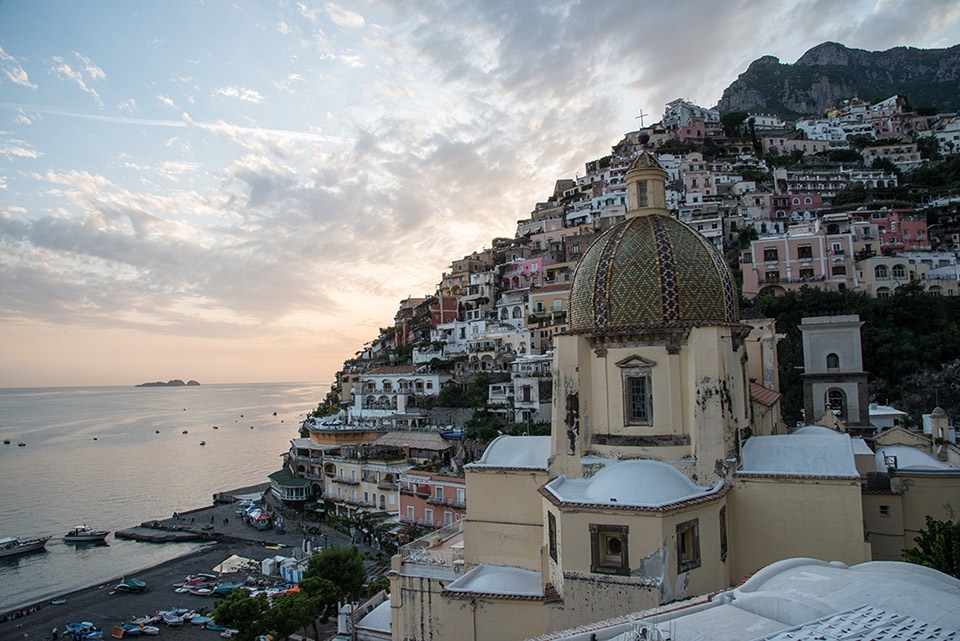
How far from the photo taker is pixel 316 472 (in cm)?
3941

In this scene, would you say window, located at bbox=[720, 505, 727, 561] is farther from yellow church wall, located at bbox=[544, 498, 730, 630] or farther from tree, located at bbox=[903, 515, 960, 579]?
tree, located at bbox=[903, 515, 960, 579]

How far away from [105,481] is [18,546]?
72.9 ft

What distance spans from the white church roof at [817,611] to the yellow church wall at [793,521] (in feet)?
14.4

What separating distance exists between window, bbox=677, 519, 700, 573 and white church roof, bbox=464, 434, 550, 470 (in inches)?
144

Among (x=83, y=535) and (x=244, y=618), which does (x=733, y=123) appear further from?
(x=244, y=618)

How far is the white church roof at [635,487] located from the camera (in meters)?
11.3

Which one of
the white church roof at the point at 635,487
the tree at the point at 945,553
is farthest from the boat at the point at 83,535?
the tree at the point at 945,553

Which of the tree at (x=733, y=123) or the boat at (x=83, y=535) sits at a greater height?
the tree at (x=733, y=123)

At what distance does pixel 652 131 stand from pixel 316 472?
5855 centimetres

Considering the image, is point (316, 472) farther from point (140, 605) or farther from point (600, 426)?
point (600, 426)

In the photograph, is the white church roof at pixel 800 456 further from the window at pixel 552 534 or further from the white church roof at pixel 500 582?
the white church roof at pixel 500 582

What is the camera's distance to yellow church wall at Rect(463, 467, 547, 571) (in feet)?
46.4

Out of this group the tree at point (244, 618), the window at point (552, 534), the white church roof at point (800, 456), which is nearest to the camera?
the white church roof at point (800, 456)

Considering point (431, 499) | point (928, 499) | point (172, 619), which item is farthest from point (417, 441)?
point (928, 499)
